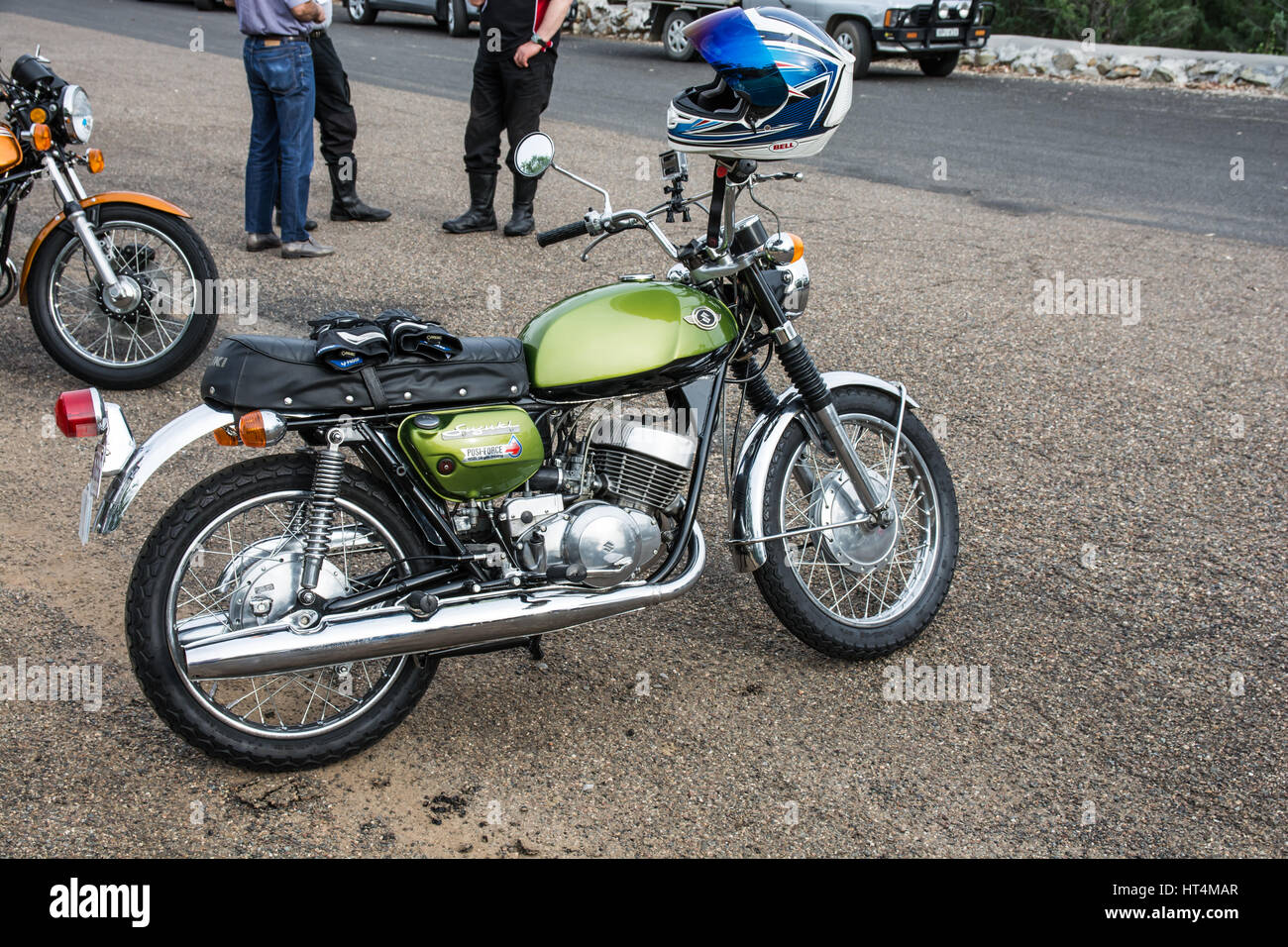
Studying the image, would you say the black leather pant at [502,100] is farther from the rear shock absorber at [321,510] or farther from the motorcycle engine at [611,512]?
the rear shock absorber at [321,510]

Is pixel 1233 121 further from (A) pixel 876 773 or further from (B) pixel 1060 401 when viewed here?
(A) pixel 876 773

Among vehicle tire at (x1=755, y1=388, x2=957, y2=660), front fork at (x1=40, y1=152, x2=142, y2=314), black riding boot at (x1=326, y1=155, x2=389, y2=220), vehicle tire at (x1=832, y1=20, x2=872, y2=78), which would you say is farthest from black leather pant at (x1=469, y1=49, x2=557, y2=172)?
vehicle tire at (x1=832, y1=20, x2=872, y2=78)

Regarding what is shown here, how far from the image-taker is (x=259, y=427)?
2.84 m

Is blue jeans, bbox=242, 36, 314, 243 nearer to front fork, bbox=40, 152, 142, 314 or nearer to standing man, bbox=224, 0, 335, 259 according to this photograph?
standing man, bbox=224, 0, 335, 259

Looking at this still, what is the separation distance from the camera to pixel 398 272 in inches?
281

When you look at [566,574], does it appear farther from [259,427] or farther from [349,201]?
[349,201]

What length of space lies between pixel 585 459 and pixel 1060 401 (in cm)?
315

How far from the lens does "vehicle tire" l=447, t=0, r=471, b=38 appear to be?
720 inches

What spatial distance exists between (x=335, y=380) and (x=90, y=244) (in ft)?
9.22

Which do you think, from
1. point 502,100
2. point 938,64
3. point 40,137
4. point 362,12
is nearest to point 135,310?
point 40,137

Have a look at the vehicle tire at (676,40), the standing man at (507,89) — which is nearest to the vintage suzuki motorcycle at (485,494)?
the standing man at (507,89)

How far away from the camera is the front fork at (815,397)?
3422mm

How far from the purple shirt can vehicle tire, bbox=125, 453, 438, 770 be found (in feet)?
14.2
